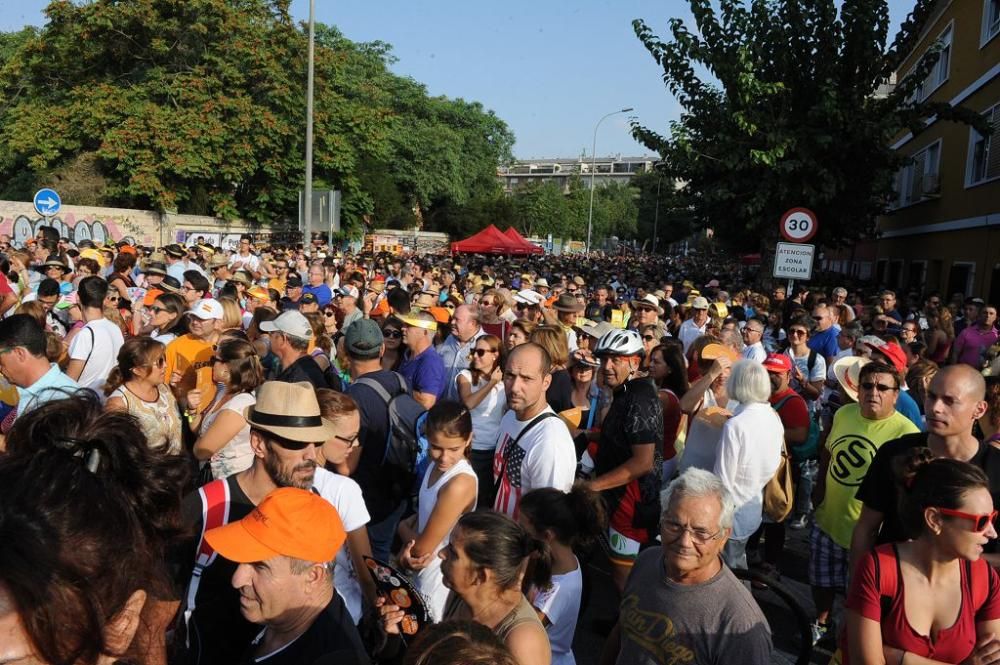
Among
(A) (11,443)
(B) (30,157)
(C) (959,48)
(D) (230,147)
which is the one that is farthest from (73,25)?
(A) (11,443)

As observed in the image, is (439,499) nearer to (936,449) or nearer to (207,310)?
(936,449)

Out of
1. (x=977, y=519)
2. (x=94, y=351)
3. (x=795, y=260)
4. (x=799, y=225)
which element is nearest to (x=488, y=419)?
(x=94, y=351)

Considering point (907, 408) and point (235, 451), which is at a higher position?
point (907, 408)

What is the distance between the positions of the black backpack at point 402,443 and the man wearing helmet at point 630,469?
103cm

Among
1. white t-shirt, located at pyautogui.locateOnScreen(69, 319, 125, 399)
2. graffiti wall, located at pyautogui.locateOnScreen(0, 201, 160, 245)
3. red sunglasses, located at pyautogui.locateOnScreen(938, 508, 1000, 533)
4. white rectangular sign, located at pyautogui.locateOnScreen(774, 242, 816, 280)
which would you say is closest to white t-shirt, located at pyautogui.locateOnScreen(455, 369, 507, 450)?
white t-shirt, located at pyautogui.locateOnScreen(69, 319, 125, 399)

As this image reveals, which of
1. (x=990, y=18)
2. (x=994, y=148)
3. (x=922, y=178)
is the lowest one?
(x=994, y=148)

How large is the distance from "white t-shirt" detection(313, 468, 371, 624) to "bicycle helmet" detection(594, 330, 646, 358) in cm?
194

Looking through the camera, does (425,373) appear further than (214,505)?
Yes

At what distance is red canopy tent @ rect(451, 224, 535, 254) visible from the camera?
29.9 meters

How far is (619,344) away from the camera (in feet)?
14.3

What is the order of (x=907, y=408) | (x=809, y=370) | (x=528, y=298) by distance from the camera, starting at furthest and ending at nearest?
1. (x=528, y=298)
2. (x=809, y=370)
3. (x=907, y=408)

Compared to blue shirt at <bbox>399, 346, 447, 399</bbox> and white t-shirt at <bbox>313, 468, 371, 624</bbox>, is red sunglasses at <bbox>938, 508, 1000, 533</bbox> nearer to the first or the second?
white t-shirt at <bbox>313, 468, 371, 624</bbox>

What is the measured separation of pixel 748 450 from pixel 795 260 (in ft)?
21.1

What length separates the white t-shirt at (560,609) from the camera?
2.79m
